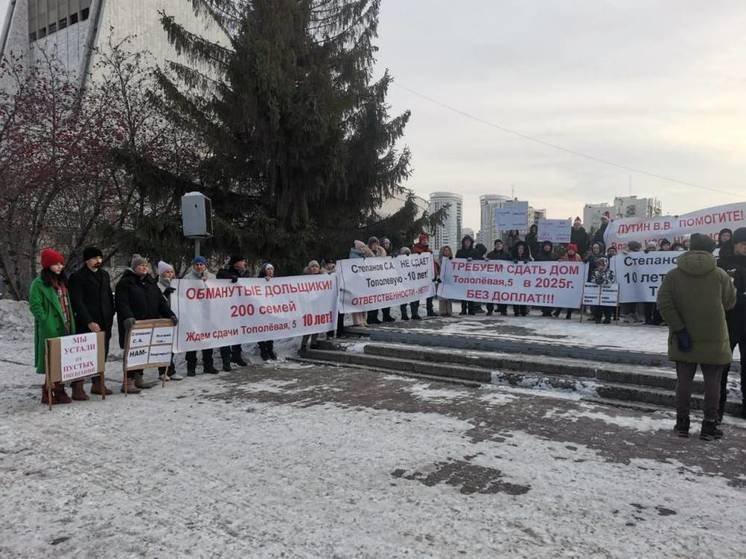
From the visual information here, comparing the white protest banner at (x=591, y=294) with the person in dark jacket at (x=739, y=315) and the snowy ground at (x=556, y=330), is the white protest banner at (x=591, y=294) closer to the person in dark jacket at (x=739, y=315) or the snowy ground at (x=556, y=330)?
the snowy ground at (x=556, y=330)

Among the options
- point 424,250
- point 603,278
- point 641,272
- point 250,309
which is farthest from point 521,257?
point 250,309

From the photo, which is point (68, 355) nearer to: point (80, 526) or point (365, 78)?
point (80, 526)

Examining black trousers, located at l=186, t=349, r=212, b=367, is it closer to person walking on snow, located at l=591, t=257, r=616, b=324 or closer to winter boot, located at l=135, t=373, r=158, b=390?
winter boot, located at l=135, t=373, r=158, b=390

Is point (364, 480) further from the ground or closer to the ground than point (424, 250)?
closer to the ground

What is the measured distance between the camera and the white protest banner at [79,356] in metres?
5.88

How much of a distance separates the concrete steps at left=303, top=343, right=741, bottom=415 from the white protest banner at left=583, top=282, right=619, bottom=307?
4266mm

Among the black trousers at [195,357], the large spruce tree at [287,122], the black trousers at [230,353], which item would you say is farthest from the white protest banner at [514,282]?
the black trousers at [195,357]

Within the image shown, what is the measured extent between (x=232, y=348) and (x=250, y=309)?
0.77 m

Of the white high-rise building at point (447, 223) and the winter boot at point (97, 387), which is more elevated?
the white high-rise building at point (447, 223)

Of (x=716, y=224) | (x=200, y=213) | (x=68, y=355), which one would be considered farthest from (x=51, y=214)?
(x=716, y=224)

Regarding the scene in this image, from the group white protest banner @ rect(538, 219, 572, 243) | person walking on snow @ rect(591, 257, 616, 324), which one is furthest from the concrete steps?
white protest banner @ rect(538, 219, 572, 243)

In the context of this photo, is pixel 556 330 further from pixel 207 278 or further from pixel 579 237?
pixel 207 278

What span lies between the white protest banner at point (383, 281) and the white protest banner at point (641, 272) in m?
4.06

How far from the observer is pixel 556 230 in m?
13.8
